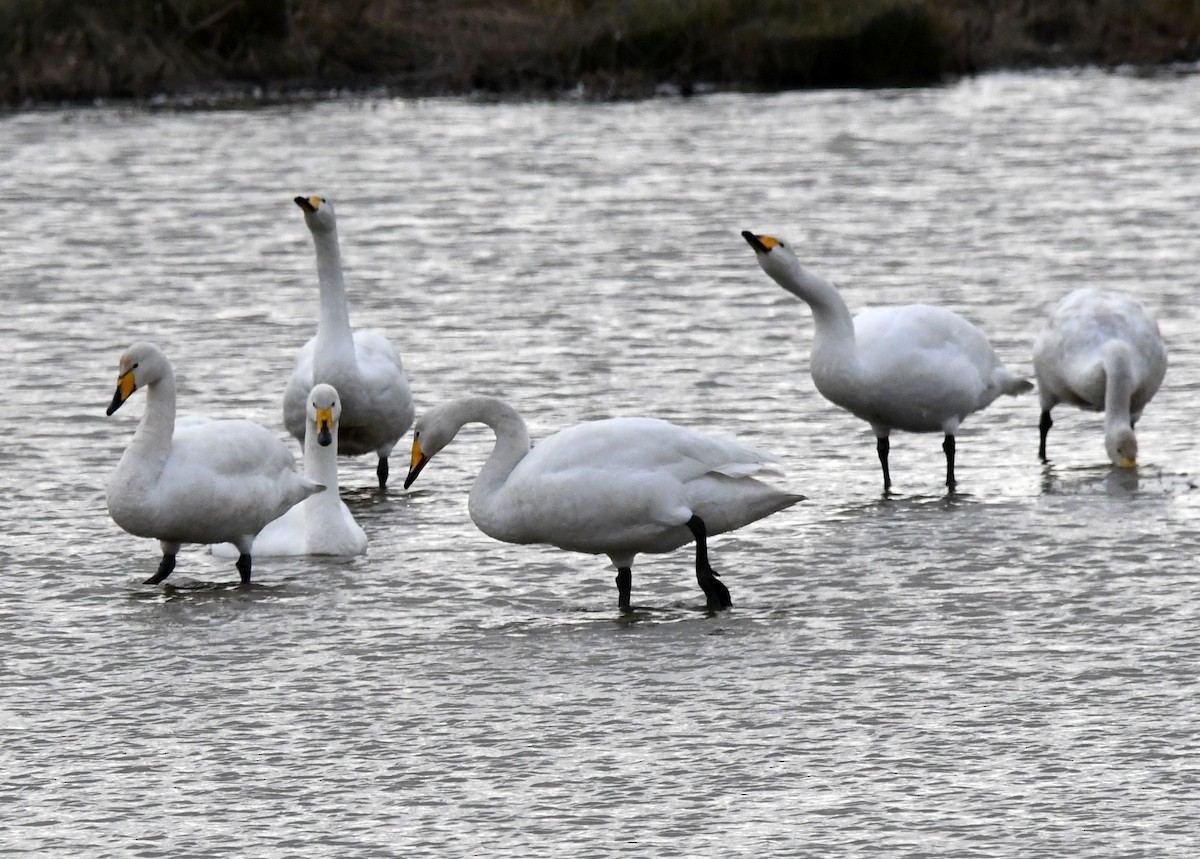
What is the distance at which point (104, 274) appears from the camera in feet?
52.7

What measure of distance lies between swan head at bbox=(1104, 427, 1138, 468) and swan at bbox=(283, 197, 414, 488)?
288cm

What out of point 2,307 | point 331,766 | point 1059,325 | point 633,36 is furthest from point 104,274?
point 633,36

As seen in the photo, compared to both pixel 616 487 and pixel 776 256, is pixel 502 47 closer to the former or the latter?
pixel 776 256

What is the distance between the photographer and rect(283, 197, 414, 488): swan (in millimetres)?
9445

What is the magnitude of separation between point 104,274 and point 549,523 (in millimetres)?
9575

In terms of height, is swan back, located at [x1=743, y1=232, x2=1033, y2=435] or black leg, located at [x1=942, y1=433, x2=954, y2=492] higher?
swan back, located at [x1=743, y1=232, x2=1033, y2=435]

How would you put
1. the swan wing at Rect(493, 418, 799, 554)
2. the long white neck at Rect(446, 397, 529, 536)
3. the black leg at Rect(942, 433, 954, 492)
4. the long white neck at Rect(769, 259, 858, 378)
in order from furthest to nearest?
the black leg at Rect(942, 433, 954, 492), the long white neck at Rect(769, 259, 858, 378), the long white neck at Rect(446, 397, 529, 536), the swan wing at Rect(493, 418, 799, 554)

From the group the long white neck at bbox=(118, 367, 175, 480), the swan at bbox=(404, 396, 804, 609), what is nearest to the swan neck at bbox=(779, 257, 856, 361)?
the swan at bbox=(404, 396, 804, 609)

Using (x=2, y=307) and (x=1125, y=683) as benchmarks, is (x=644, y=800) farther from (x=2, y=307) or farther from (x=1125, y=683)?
(x=2, y=307)

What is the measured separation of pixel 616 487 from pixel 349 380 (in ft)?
8.35

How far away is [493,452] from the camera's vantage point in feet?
24.3

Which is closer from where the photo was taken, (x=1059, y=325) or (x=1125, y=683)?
(x=1125, y=683)

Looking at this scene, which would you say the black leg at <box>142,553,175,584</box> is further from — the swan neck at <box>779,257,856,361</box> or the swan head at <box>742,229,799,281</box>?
the swan neck at <box>779,257,856,361</box>

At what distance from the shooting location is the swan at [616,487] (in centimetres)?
718
